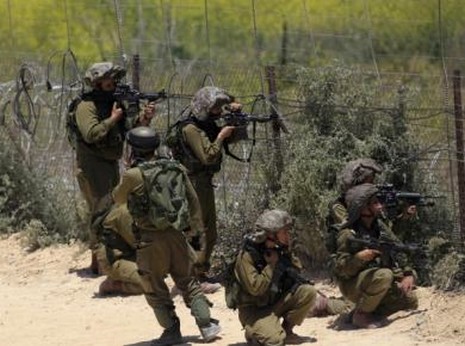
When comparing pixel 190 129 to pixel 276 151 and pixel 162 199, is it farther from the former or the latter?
pixel 162 199

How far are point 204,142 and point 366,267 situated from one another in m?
1.69

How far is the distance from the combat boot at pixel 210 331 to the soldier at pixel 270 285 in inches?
9.7

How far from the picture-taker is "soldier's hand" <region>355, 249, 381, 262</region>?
8.14 m

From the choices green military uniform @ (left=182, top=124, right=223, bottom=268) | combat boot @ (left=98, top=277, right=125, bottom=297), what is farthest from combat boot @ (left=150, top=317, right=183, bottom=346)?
combat boot @ (left=98, top=277, right=125, bottom=297)

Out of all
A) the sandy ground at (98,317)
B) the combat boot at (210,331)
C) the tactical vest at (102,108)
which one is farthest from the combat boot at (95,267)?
the combat boot at (210,331)

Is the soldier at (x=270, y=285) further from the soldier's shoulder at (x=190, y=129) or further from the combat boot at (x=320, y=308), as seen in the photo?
the soldier's shoulder at (x=190, y=129)

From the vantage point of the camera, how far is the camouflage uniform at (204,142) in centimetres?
917

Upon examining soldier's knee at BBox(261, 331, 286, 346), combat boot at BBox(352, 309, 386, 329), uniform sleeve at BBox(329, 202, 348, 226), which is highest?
uniform sleeve at BBox(329, 202, 348, 226)

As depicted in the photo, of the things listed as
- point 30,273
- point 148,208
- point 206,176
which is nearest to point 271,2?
point 30,273

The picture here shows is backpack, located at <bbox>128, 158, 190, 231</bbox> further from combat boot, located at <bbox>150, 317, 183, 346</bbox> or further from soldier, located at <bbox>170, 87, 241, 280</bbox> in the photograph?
soldier, located at <bbox>170, 87, 241, 280</bbox>

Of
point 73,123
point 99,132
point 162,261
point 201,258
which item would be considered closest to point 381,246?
point 162,261

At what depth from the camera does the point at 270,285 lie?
779 centimetres

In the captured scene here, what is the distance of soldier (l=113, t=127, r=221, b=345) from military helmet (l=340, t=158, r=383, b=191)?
1.08m

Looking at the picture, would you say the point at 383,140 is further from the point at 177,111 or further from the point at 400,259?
the point at 177,111
